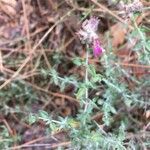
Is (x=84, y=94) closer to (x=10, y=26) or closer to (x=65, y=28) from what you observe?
(x=65, y=28)

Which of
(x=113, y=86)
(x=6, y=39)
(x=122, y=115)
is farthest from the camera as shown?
(x=6, y=39)

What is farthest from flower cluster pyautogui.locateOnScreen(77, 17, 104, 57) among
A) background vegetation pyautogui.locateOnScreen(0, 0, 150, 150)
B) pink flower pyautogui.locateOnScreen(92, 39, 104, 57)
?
background vegetation pyautogui.locateOnScreen(0, 0, 150, 150)

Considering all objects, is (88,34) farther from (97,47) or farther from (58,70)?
(58,70)

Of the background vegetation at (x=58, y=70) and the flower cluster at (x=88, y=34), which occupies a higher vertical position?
the flower cluster at (x=88, y=34)

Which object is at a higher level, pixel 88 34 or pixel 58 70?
pixel 88 34

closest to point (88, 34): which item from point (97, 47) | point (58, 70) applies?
point (97, 47)

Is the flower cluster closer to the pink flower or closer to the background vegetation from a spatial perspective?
the pink flower

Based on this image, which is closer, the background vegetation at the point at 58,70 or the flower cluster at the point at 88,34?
the flower cluster at the point at 88,34

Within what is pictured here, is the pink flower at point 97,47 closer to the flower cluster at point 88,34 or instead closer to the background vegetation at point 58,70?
the flower cluster at point 88,34

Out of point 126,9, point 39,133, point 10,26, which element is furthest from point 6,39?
point 126,9

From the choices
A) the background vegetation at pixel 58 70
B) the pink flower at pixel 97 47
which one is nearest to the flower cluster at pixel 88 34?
the pink flower at pixel 97 47

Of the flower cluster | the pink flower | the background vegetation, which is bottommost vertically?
the background vegetation
